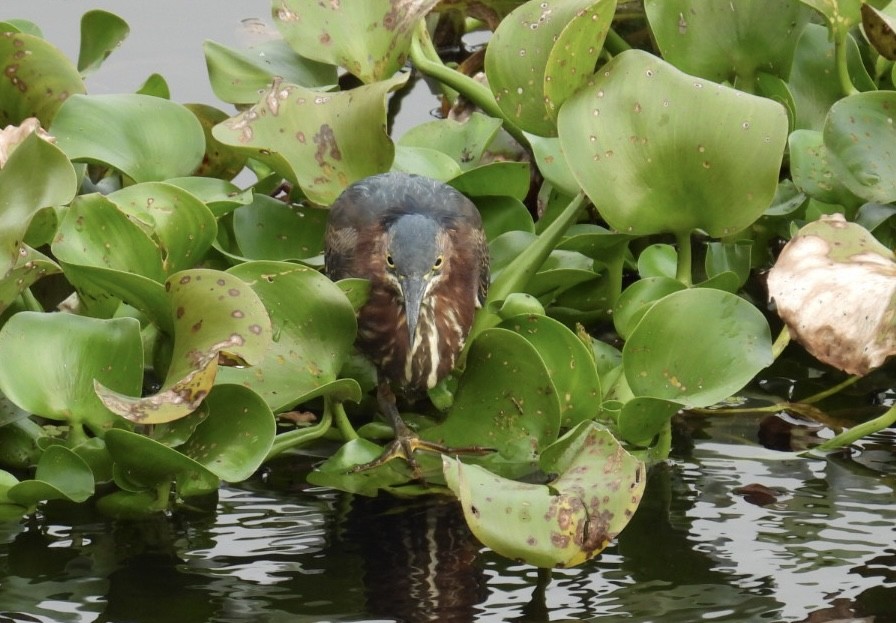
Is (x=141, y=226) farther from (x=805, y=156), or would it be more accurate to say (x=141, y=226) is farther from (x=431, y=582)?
(x=805, y=156)

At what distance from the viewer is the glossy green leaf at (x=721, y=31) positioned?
12.0 feet

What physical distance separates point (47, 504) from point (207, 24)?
2.91m

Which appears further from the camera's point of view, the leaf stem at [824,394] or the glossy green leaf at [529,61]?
the leaf stem at [824,394]

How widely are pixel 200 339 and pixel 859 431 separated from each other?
1.40 metres

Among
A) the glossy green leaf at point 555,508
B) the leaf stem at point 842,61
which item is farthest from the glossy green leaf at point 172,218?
the leaf stem at point 842,61

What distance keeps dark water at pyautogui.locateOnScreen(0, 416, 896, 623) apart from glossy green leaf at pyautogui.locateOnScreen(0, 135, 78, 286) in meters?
0.57

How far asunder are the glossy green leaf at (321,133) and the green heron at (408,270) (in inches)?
3.6

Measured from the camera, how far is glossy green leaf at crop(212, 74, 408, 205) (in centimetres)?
351

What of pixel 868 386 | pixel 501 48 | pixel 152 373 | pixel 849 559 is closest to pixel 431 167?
Answer: pixel 501 48

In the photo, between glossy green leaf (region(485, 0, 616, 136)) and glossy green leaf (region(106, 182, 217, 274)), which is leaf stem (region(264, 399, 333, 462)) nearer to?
glossy green leaf (region(106, 182, 217, 274))

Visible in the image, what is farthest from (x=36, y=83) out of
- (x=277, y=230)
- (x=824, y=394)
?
(x=824, y=394)

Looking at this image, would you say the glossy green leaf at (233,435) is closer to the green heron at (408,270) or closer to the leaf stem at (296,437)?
the leaf stem at (296,437)

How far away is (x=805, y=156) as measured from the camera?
3697mm

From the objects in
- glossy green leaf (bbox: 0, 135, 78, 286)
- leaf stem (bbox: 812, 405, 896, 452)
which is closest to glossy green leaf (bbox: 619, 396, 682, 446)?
leaf stem (bbox: 812, 405, 896, 452)
